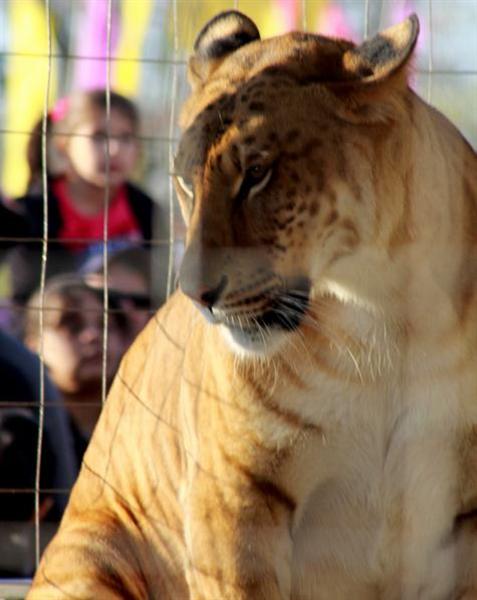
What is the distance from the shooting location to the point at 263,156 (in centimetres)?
175

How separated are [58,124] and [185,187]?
0.51 metres

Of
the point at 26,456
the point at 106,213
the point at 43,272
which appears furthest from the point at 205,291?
the point at 26,456

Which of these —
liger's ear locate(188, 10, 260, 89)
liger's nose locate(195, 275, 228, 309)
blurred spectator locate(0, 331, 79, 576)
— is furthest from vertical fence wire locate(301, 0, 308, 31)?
blurred spectator locate(0, 331, 79, 576)

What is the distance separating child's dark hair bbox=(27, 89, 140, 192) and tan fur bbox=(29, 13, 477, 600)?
324mm

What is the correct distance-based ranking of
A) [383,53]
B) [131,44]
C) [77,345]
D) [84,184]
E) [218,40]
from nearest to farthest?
[383,53], [218,40], [131,44], [84,184], [77,345]

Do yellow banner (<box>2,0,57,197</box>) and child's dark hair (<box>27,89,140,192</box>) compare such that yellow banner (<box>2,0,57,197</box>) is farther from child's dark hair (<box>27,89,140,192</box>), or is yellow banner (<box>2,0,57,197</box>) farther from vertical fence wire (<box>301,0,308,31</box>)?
vertical fence wire (<box>301,0,308,31</box>)

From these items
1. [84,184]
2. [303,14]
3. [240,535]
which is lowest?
[240,535]

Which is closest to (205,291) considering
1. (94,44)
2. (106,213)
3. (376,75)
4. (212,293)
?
(212,293)

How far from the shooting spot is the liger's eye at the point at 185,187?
1794 mm

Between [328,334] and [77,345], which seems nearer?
[328,334]

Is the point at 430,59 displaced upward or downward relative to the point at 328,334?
upward

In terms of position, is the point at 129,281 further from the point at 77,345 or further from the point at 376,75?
the point at 376,75

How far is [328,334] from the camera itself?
73.7 inches

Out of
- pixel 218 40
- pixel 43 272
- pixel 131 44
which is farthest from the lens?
pixel 43 272
